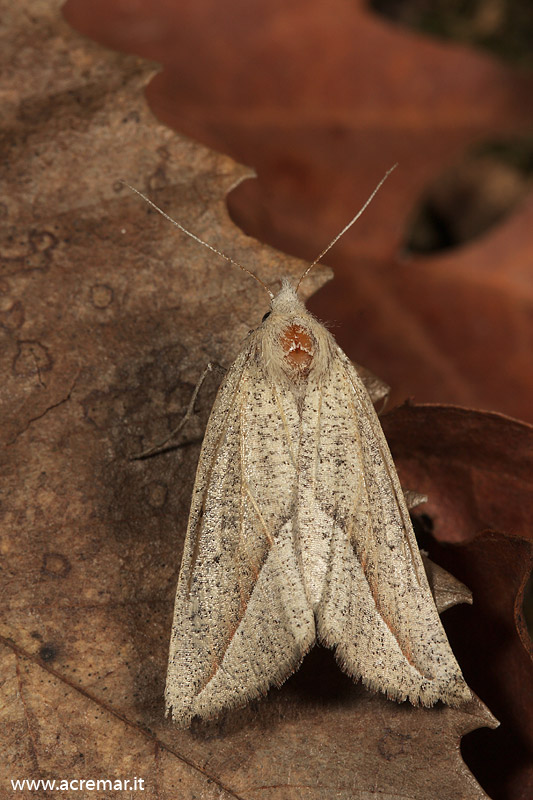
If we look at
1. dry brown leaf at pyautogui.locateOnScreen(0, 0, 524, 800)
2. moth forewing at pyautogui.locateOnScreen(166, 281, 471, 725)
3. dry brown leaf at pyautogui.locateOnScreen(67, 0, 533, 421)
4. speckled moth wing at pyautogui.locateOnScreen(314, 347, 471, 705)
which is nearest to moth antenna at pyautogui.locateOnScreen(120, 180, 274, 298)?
dry brown leaf at pyautogui.locateOnScreen(0, 0, 524, 800)

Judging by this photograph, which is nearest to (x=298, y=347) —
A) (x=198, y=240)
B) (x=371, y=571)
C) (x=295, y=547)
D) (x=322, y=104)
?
(x=198, y=240)

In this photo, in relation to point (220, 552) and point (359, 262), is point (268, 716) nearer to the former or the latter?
Answer: point (220, 552)

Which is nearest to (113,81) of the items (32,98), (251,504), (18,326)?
(32,98)

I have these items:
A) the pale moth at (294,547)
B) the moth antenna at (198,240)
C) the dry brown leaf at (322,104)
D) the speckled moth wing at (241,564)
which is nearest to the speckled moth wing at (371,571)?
the pale moth at (294,547)

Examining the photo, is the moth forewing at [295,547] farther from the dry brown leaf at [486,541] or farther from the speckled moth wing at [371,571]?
the dry brown leaf at [486,541]

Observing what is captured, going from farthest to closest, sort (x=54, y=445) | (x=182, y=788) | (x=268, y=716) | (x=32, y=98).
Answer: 1. (x=32, y=98)
2. (x=54, y=445)
3. (x=268, y=716)
4. (x=182, y=788)

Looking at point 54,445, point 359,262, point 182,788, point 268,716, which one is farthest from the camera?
point 359,262

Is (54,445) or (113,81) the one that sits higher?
(113,81)

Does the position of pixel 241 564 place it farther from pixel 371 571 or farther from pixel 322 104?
pixel 322 104

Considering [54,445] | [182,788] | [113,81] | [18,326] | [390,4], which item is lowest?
[182,788]
